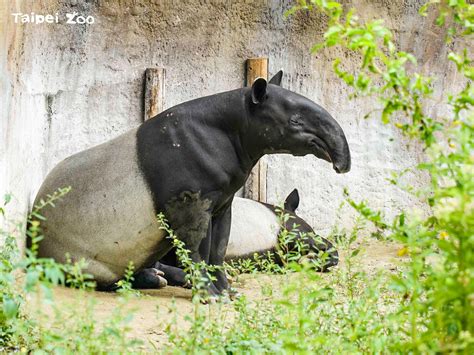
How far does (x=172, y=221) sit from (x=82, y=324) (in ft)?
9.01

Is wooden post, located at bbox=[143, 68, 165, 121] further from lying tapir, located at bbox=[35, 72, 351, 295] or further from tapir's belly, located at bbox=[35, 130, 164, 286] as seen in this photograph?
tapir's belly, located at bbox=[35, 130, 164, 286]

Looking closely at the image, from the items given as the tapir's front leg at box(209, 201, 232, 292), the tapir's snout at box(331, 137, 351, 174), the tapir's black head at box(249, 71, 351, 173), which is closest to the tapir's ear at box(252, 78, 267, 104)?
the tapir's black head at box(249, 71, 351, 173)

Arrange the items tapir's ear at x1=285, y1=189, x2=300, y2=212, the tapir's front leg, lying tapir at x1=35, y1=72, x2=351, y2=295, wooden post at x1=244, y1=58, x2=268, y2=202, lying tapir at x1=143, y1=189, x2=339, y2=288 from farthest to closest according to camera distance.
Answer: wooden post at x1=244, y1=58, x2=268, y2=202 < tapir's ear at x1=285, y1=189, x2=300, y2=212 < lying tapir at x1=143, y1=189, x2=339, y2=288 < the tapir's front leg < lying tapir at x1=35, y1=72, x2=351, y2=295

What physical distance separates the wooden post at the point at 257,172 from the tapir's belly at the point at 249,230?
0.58 meters

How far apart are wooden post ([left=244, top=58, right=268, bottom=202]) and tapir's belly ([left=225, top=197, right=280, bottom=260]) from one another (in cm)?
58

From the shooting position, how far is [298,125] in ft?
21.0

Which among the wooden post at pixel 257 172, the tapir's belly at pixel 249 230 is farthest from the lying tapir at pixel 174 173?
the wooden post at pixel 257 172

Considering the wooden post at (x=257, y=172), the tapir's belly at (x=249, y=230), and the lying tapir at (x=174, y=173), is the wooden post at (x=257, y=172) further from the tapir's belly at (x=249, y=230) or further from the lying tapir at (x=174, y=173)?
the lying tapir at (x=174, y=173)

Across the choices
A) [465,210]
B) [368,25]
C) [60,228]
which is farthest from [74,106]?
[465,210]

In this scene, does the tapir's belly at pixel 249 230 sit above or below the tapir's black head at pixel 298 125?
below

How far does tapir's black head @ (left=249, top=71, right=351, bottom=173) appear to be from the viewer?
20.9 ft

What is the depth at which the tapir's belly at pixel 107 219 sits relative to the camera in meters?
6.20

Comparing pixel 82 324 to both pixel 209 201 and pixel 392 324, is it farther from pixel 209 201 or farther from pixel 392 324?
pixel 209 201

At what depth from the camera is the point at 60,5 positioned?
7789 millimetres
